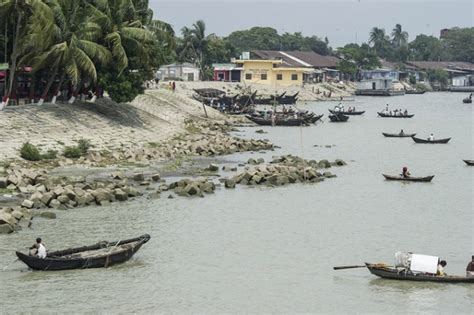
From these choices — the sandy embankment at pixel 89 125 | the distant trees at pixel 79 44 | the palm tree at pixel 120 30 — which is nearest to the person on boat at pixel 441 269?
the sandy embankment at pixel 89 125

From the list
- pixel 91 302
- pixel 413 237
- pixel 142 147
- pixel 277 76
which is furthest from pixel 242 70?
pixel 91 302

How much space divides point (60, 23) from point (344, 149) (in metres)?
25.6

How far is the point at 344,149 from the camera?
69250 mm

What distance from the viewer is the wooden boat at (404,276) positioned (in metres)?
28.6

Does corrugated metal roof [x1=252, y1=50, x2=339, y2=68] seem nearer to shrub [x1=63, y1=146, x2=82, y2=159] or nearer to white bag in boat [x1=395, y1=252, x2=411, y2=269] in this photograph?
shrub [x1=63, y1=146, x2=82, y2=159]

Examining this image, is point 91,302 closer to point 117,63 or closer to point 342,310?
point 342,310

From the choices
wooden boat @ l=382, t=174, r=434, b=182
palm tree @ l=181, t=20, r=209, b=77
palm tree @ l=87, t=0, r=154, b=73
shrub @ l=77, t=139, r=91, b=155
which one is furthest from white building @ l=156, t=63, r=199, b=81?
wooden boat @ l=382, t=174, r=434, b=182

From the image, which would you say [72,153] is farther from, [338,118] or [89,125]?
[338,118]

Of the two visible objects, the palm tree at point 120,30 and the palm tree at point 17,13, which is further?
the palm tree at point 120,30

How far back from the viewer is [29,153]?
48.1 metres

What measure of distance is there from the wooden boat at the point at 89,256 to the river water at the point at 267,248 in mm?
307

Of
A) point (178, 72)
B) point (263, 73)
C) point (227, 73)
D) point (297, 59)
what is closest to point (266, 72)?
point (263, 73)

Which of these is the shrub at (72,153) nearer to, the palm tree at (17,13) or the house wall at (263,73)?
the palm tree at (17,13)

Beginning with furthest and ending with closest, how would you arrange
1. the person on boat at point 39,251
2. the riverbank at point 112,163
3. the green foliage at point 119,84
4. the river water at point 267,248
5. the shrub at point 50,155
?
the green foliage at point 119,84 → the shrub at point 50,155 → the riverbank at point 112,163 → the person on boat at point 39,251 → the river water at point 267,248
